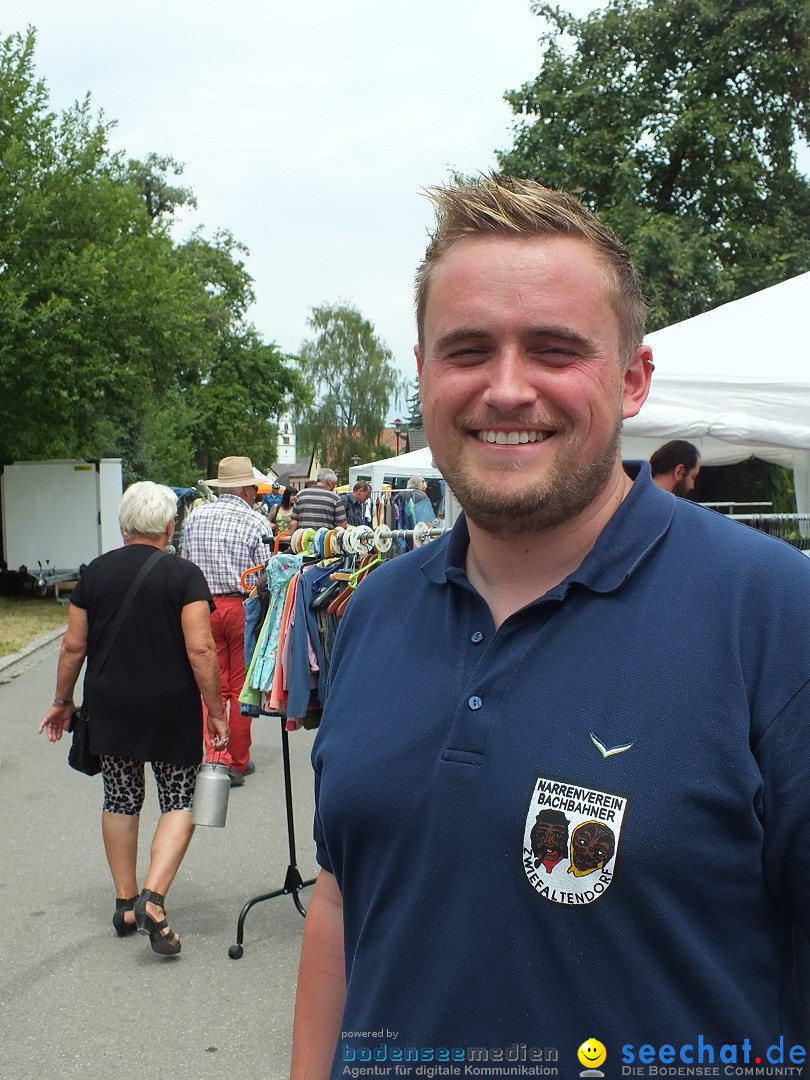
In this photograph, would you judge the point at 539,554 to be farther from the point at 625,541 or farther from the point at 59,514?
the point at 59,514

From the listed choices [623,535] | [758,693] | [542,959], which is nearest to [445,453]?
[623,535]

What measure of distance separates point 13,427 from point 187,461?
24.7 meters

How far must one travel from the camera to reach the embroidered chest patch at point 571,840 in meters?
1.32

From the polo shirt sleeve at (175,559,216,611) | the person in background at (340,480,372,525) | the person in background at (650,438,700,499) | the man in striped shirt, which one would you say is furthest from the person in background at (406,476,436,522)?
the polo shirt sleeve at (175,559,216,611)

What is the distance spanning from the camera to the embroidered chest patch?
132 cm

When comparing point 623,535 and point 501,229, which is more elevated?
point 501,229

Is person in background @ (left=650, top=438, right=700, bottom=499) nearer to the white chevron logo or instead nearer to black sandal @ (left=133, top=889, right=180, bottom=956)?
black sandal @ (left=133, top=889, right=180, bottom=956)

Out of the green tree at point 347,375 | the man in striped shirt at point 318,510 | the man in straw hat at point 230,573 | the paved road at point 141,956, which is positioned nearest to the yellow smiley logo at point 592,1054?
the paved road at point 141,956

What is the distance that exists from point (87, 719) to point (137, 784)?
1.26ft

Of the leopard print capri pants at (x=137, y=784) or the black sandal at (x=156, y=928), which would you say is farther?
the leopard print capri pants at (x=137, y=784)

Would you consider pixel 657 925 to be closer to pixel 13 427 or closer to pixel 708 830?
pixel 708 830

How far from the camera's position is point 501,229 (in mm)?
1557

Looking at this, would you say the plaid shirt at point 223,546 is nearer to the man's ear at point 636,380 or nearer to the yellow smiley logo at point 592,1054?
the man's ear at point 636,380

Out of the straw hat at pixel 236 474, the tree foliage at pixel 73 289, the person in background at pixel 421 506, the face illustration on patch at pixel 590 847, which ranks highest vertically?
the tree foliage at pixel 73 289
